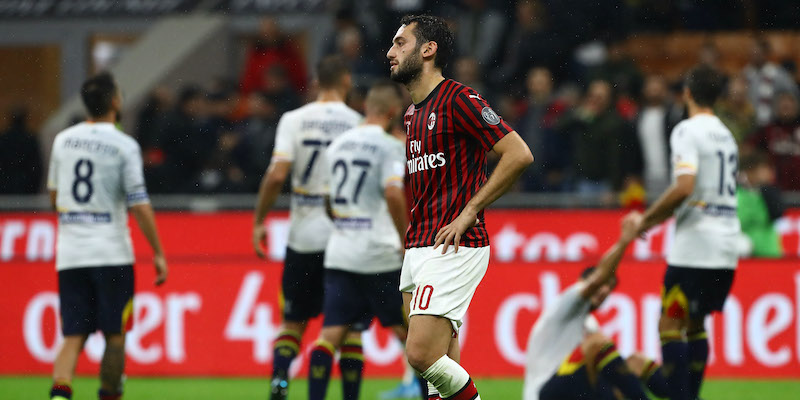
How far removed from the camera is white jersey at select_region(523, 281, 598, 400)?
7930mm

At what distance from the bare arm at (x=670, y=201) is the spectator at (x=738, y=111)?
5712 millimetres

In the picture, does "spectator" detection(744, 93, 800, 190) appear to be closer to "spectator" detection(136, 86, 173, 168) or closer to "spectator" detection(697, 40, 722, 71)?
"spectator" detection(697, 40, 722, 71)

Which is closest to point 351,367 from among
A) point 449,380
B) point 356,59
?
point 449,380

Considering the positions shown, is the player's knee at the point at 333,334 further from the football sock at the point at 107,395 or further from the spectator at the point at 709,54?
the spectator at the point at 709,54

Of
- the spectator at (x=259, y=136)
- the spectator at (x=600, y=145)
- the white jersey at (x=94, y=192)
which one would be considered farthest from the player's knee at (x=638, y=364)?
the spectator at (x=259, y=136)

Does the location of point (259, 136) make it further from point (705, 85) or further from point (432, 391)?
point (432, 391)

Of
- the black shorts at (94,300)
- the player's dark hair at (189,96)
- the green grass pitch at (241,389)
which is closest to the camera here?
the black shorts at (94,300)

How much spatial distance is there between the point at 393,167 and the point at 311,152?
775mm

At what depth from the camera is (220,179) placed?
1462cm

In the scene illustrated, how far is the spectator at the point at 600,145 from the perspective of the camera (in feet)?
43.9

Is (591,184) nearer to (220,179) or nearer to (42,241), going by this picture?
(220,179)

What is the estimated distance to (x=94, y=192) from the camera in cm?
801

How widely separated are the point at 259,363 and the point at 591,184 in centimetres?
433

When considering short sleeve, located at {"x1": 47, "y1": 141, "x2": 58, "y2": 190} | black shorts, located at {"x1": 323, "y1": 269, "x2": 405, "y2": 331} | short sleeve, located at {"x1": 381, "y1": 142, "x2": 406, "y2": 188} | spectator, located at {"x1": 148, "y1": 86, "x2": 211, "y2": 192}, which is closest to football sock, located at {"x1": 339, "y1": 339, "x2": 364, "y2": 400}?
black shorts, located at {"x1": 323, "y1": 269, "x2": 405, "y2": 331}
